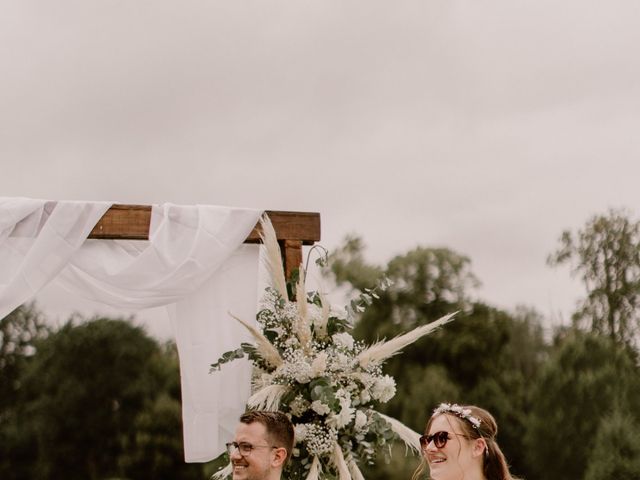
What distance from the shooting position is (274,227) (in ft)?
Result: 14.5

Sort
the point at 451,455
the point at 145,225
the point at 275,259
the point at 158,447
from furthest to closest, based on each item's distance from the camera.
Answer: the point at 158,447, the point at 145,225, the point at 275,259, the point at 451,455

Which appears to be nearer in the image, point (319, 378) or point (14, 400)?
point (319, 378)

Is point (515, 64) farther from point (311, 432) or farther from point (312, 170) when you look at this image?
point (311, 432)

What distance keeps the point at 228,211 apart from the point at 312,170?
630 inches

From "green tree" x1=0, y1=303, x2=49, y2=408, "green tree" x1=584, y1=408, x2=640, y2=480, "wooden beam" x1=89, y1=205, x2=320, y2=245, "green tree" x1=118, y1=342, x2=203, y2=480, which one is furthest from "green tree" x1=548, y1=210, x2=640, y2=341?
"wooden beam" x1=89, y1=205, x2=320, y2=245

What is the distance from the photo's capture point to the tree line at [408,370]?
15.2 metres

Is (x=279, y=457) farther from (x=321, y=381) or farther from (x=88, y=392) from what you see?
(x=88, y=392)

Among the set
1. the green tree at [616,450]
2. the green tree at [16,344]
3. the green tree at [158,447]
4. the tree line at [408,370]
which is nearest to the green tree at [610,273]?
the tree line at [408,370]

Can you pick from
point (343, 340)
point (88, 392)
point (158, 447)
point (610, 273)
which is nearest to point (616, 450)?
point (610, 273)

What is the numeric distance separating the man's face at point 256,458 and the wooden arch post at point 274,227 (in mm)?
1259

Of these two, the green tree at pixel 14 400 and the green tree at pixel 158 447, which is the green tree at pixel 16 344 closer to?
the green tree at pixel 14 400

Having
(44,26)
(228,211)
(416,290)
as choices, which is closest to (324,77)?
(416,290)

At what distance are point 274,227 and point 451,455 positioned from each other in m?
1.90

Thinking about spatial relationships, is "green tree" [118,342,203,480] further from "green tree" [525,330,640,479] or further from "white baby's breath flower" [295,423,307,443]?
"white baby's breath flower" [295,423,307,443]
